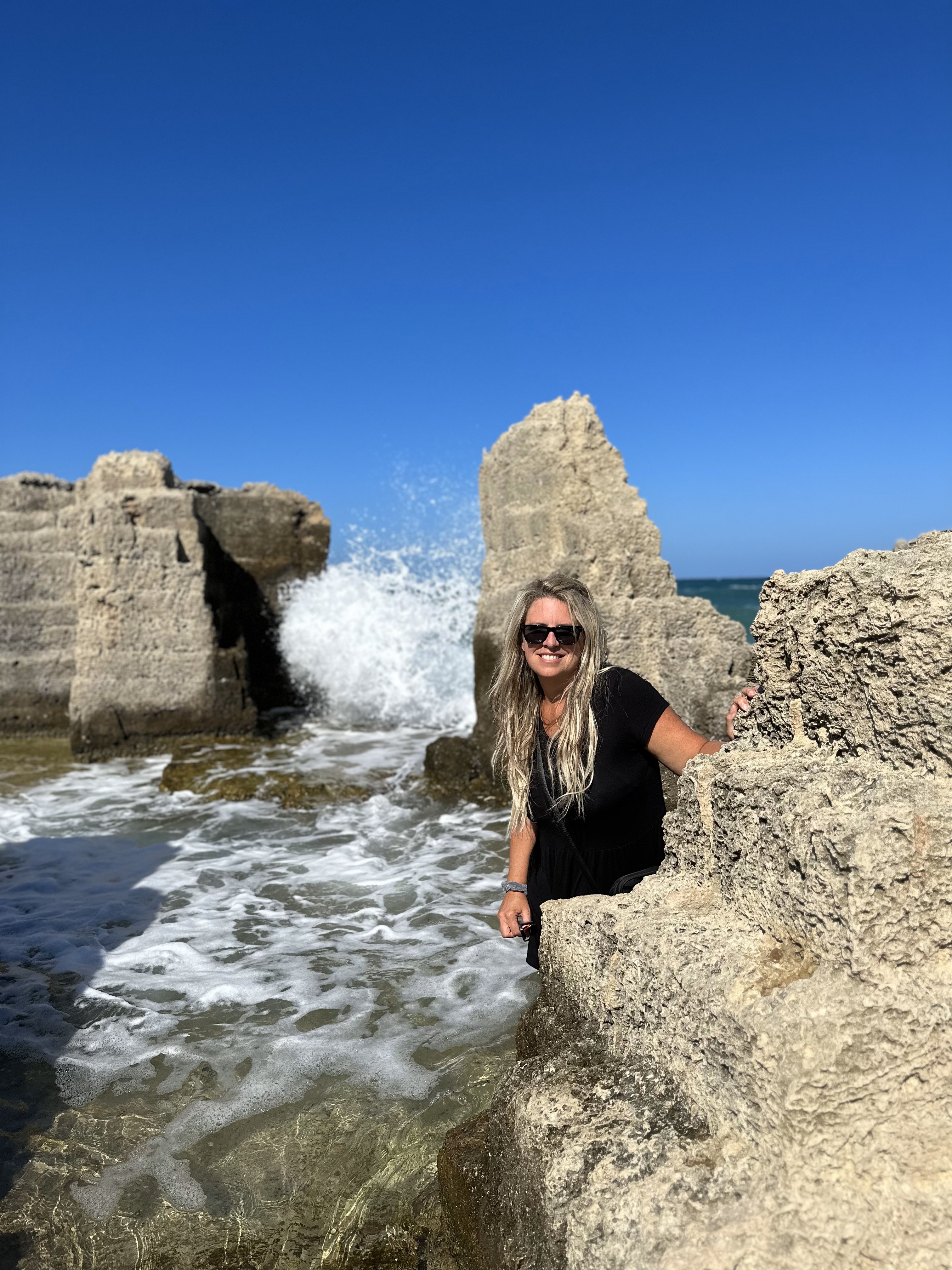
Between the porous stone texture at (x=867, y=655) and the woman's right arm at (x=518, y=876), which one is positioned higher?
the porous stone texture at (x=867, y=655)

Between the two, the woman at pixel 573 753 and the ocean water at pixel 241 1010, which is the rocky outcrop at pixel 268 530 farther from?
the woman at pixel 573 753

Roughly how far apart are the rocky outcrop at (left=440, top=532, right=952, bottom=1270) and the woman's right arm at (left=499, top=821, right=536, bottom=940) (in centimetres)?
50

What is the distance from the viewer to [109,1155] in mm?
2236

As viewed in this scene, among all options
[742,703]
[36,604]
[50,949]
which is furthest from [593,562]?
[36,604]

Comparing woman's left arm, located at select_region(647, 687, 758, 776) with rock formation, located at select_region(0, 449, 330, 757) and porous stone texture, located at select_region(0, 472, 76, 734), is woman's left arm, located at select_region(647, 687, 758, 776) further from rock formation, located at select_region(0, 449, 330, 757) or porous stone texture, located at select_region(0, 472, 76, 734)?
porous stone texture, located at select_region(0, 472, 76, 734)

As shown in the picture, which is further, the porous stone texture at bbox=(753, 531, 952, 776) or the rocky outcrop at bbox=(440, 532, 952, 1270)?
the porous stone texture at bbox=(753, 531, 952, 776)

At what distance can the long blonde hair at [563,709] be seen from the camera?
208cm

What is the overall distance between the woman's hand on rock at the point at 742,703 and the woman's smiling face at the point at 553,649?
42cm

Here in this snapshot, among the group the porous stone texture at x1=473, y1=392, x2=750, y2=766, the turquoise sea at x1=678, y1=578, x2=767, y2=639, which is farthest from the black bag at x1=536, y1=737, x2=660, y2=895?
the turquoise sea at x1=678, y1=578, x2=767, y2=639

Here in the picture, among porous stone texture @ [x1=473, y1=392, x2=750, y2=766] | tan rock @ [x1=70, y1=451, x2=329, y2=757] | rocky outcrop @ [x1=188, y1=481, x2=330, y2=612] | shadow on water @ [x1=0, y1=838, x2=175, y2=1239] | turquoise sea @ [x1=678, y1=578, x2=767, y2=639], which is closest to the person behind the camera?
shadow on water @ [x1=0, y1=838, x2=175, y2=1239]

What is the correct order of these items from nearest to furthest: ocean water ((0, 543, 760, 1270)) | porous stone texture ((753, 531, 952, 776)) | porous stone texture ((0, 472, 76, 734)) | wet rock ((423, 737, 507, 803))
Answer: porous stone texture ((753, 531, 952, 776))
ocean water ((0, 543, 760, 1270))
wet rock ((423, 737, 507, 803))
porous stone texture ((0, 472, 76, 734))

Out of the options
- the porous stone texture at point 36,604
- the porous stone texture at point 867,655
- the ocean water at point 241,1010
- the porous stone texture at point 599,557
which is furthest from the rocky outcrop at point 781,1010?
the porous stone texture at point 36,604

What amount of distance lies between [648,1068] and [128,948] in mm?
2806

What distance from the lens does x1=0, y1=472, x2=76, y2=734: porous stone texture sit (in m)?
7.61
